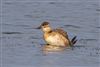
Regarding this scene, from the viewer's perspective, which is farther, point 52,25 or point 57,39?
point 52,25

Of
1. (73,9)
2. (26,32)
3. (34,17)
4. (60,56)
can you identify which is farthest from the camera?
(73,9)

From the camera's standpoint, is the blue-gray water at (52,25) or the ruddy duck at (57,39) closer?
the blue-gray water at (52,25)

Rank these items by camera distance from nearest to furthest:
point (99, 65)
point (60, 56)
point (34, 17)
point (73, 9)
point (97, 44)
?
point (99, 65) → point (60, 56) → point (97, 44) → point (34, 17) → point (73, 9)

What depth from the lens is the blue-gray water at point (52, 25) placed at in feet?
51.2

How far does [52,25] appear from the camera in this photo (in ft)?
70.4

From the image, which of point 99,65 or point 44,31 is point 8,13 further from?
point 99,65

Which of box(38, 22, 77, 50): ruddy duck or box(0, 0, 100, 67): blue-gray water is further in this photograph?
box(38, 22, 77, 50): ruddy duck

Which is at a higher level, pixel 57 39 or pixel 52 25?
pixel 57 39

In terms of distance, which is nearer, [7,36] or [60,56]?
[60,56]

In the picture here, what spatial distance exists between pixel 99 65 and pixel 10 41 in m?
3.93

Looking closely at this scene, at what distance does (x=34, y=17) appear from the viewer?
75.2ft

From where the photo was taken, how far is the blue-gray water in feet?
51.2

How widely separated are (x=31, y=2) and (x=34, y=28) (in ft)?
17.6

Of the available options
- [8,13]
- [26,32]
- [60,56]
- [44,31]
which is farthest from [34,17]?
[60,56]
